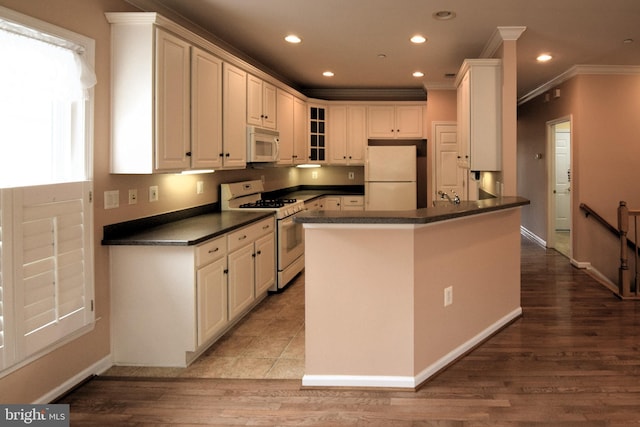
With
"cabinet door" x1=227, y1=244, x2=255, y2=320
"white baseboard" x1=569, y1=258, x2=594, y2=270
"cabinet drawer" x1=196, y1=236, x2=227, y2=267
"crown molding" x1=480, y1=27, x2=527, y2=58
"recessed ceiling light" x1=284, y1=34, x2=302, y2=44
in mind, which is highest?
"recessed ceiling light" x1=284, y1=34, x2=302, y2=44

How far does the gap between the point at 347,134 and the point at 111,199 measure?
16.3 ft

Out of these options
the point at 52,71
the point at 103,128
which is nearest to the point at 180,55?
the point at 103,128

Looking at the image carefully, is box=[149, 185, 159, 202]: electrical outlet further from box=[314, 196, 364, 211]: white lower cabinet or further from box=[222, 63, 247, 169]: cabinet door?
box=[314, 196, 364, 211]: white lower cabinet

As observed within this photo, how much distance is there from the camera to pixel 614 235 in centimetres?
646

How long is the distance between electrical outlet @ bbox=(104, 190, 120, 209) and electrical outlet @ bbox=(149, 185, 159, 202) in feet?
1.30

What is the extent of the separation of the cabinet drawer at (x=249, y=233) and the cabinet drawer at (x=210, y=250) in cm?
13

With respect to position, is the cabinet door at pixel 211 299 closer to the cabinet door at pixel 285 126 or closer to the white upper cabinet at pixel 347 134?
the cabinet door at pixel 285 126

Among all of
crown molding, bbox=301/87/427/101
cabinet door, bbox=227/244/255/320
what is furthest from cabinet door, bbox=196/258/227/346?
crown molding, bbox=301/87/427/101

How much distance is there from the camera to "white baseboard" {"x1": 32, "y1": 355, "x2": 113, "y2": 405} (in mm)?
2736

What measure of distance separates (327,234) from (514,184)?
7.96 ft

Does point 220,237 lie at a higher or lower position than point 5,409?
higher

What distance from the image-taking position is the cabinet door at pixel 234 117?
4371 millimetres

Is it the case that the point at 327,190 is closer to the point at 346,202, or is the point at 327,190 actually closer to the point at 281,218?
the point at 346,202

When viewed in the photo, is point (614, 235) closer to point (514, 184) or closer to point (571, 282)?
point (571, 282)
